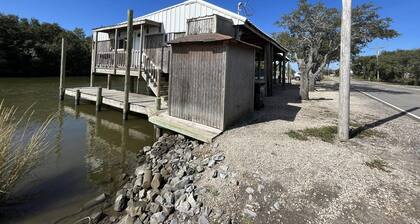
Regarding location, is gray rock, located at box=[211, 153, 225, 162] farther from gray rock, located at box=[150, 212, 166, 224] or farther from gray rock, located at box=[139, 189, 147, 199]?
gray rock, located at box=[150, 212, 166, 224]

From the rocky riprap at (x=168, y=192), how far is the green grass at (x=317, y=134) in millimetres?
2341

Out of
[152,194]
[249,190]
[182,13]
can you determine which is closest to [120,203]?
[152,194]

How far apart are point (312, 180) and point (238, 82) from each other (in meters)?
3.71

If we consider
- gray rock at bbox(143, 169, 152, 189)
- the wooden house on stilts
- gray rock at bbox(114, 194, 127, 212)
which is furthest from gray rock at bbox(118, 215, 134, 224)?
the wooden house on stilts

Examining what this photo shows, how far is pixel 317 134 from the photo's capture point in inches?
270

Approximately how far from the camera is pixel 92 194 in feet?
17.3

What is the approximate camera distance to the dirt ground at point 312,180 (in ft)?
11.9

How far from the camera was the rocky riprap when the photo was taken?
398 centimetres

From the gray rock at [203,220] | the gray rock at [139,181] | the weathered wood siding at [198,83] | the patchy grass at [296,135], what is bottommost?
the gray rock at [203,220]

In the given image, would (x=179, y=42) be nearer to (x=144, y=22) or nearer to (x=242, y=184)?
(x=242, y=184)

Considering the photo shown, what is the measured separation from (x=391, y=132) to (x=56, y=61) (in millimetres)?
45365

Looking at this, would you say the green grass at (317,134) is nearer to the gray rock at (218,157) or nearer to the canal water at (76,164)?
the gray rock at (218,157)

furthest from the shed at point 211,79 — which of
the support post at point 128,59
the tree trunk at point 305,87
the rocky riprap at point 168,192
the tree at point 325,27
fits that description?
the tree at point 325,27

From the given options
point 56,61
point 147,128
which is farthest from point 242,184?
point 56,61
